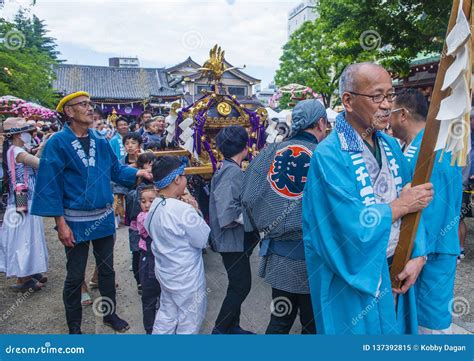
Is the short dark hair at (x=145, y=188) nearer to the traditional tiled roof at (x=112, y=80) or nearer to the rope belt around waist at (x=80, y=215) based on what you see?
the rope belt around waist at (x=80, y=215)

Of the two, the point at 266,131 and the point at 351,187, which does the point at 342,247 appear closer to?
the point at 351,187

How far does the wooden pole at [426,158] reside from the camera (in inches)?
67.9

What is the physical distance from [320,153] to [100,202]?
2.10 metres

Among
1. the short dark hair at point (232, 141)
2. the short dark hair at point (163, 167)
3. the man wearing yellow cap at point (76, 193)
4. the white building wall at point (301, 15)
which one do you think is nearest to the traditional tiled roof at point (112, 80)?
the white building wall at point (301, 15)

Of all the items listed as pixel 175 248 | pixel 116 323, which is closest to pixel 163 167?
pixel 175 248

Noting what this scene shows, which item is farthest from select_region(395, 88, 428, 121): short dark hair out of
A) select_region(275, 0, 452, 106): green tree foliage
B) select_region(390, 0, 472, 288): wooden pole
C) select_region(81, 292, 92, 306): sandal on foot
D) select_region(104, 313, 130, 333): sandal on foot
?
select_region(275, 0, 452, 106): green tree foliage

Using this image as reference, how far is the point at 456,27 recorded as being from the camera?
5.37 feet

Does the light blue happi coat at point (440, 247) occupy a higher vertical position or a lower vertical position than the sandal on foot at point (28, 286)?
higher

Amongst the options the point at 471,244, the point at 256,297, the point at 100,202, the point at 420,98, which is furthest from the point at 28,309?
the point at 471,244

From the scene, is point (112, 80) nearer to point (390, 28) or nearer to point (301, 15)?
point (301, 15)

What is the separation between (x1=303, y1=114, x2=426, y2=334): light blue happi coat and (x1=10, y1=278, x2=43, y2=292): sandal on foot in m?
3.65

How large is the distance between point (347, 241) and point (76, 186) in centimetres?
233

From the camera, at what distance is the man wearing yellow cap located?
3.09m

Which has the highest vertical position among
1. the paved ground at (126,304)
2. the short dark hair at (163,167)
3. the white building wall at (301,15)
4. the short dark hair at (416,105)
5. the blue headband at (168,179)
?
the white building wall at (301,15)
